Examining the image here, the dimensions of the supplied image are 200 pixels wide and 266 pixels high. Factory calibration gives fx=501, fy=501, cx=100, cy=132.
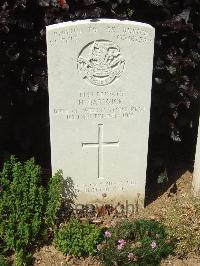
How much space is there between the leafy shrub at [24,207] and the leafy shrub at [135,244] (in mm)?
556

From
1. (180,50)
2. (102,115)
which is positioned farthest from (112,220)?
(180,50)

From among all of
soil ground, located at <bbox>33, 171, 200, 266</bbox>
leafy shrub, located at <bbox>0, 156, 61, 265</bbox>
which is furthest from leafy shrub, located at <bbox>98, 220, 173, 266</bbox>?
leafy shrub, located at <bbox>0, 156, 61, 265</bbox>

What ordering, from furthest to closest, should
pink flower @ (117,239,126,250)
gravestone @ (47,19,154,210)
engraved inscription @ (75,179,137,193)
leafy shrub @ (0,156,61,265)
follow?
engraved inscription @ (75,179,137,193), leafy shrub @ (0,156,61,265), pink flower @ (117,239,126,250), gravestone @ (47,19,154,210)

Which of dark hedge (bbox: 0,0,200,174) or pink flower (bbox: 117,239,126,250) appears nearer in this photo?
pink flower (bbox: 117,239,126,250)

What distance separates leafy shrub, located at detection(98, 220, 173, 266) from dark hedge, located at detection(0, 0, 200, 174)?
3.17 ft

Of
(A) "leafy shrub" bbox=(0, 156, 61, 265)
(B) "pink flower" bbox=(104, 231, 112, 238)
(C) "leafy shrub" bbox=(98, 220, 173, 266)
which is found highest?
(A) "leafy shrub" bbox=(0, 156, 61, 265)

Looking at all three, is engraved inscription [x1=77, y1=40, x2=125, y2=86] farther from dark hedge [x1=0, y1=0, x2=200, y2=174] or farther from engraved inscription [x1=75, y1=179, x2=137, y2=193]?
engraved inscription [x1=75, y1=179, x2=137, y2=193]

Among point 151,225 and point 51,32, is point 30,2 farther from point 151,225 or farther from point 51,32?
point 151,225

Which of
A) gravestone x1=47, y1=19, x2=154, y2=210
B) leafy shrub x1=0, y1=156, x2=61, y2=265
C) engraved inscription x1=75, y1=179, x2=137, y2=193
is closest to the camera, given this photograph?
gravestone x1=47, y1=19, x2=154, y2=210

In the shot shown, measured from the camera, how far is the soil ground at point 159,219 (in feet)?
13.8

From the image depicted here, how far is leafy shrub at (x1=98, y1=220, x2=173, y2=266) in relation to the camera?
13.2 ft

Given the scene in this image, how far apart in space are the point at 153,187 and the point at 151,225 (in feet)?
2.72

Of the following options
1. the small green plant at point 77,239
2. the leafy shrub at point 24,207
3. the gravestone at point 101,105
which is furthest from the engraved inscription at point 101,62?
the small green plant at point 77,239

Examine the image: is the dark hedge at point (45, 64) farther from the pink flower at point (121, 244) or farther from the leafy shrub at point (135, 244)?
the pink flower at point (121, 244)
